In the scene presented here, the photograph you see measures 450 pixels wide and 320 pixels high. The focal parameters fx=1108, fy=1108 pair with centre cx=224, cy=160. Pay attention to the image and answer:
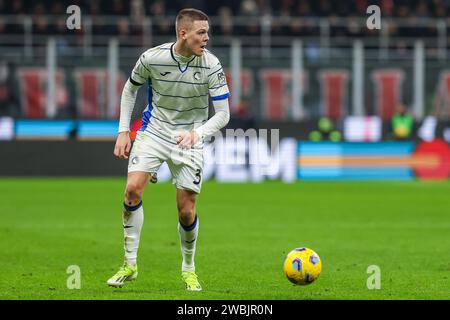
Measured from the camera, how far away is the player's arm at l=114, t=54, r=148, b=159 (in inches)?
374

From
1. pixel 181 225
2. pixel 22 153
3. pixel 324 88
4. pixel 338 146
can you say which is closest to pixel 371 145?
pixel 338 146

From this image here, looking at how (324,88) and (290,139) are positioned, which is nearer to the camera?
(290,139)

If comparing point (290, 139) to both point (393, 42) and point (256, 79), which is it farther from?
point (393, 42)

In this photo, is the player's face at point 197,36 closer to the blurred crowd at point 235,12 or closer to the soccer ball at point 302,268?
the soccer ball at point 302,268

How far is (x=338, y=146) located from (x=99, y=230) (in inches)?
472

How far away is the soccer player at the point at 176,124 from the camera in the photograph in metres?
9.48

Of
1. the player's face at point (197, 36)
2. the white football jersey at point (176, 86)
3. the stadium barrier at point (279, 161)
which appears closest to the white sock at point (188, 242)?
the white football jersey at point (176, 86)

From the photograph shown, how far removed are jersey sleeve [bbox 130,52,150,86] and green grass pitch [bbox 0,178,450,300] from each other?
71.1 inches

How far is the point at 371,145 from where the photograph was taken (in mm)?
26625

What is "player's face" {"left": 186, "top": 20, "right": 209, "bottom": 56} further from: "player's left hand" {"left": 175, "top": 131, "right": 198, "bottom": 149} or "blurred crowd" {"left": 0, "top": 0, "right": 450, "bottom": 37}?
"blurred crowd" {"left": 0, "top": 0, "right": 450, "bottom": 37}

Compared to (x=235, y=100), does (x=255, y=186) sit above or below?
below

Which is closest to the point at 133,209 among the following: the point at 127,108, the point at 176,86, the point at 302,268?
the point at 127,108

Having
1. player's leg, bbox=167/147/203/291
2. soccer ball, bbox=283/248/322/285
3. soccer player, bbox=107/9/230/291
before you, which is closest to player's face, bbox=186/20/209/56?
soccer player, bbox=107/9/230/291

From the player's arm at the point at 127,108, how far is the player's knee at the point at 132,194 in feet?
0.87
